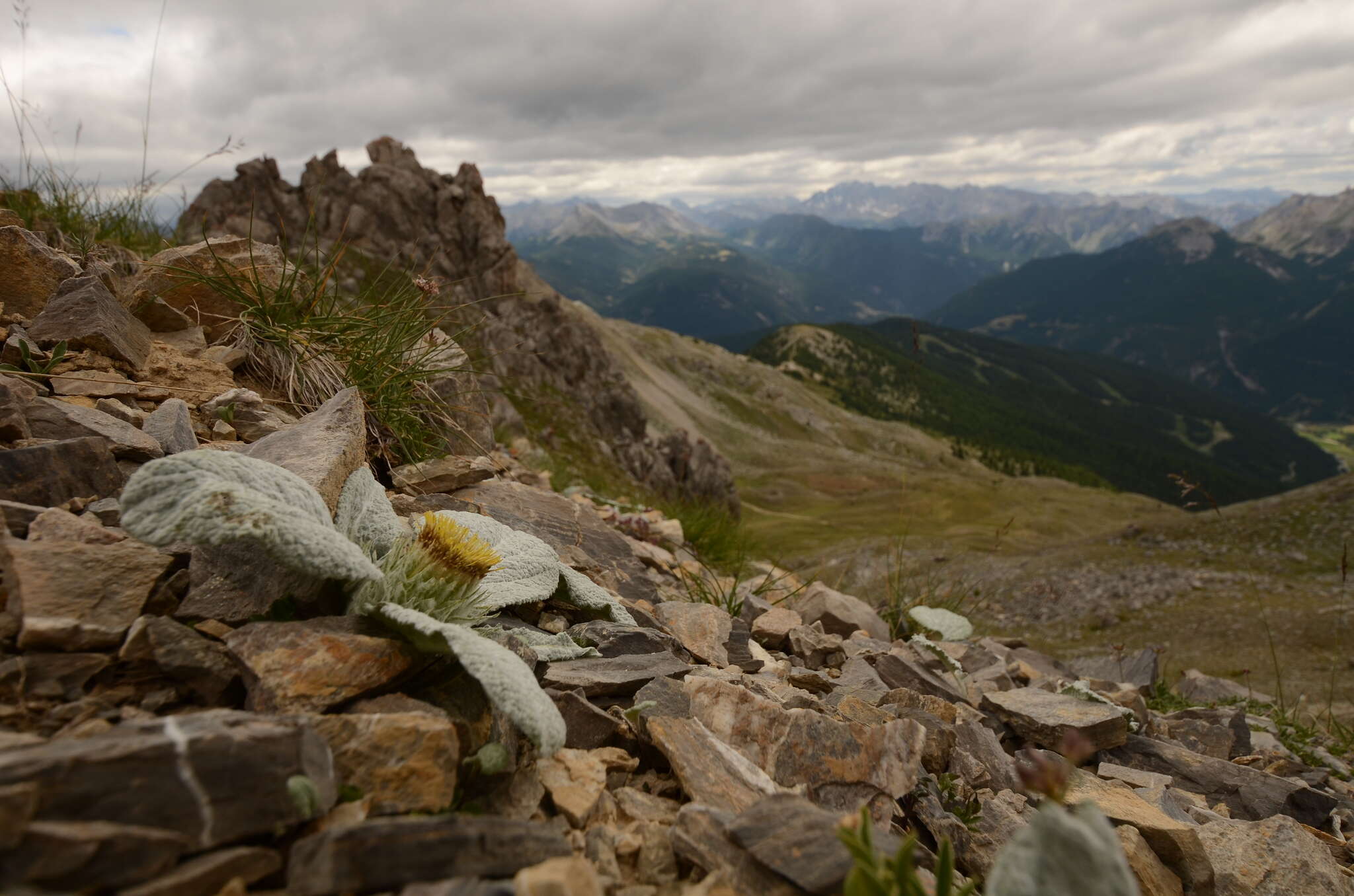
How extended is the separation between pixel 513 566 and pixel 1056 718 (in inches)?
169

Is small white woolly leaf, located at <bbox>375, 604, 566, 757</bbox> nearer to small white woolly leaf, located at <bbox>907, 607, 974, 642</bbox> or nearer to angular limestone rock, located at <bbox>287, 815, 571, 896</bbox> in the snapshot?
angular limestone rock, located at <bbox>287, 815, 571, 896</bbox>

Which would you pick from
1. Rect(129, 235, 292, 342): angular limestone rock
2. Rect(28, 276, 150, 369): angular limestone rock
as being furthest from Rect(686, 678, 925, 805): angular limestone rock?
Rect(129, 235, 292, 342): angular limestone rock

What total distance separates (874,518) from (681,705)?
2223 inches

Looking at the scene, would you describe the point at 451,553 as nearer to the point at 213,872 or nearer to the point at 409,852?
the point at 409,852

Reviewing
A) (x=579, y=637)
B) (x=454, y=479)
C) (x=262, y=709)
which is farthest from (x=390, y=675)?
(x=454, y=479)

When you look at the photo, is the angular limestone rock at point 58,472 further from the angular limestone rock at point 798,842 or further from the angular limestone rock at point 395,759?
the angular limestone rock at point 798,842

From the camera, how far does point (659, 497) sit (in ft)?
41.7

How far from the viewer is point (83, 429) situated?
3768mm

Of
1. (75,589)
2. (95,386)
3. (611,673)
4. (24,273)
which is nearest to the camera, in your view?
(75,589)

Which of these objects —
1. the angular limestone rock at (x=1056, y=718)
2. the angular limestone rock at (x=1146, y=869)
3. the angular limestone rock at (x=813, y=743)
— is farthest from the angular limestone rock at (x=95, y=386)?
the angular limestone rock at (x=1056, y=718)

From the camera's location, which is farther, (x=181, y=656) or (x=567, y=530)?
(x=567, y=530)

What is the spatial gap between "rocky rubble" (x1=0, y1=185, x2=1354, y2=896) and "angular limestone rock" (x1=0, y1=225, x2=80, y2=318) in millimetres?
24

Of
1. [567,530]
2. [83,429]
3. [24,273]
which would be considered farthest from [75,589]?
[24,273]

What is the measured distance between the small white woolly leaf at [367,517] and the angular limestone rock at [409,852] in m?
1.67
